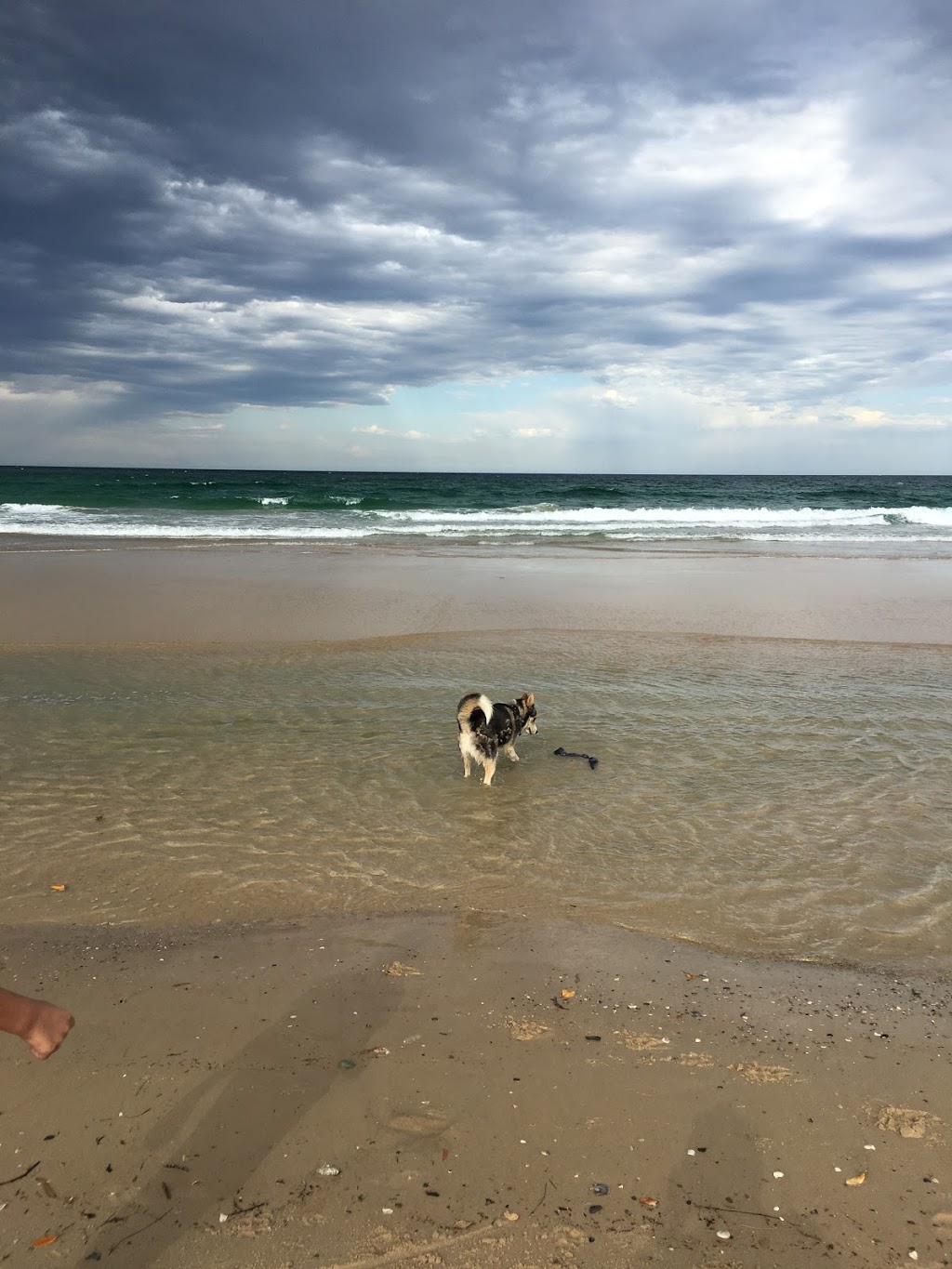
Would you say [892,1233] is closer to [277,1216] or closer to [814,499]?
[277,1216]

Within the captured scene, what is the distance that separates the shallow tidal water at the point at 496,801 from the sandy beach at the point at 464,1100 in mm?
320

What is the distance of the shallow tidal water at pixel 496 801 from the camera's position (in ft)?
14.9

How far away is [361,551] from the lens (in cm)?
2427

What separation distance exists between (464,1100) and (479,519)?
38397 mm

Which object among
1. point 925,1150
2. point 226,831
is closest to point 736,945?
point 925,1150

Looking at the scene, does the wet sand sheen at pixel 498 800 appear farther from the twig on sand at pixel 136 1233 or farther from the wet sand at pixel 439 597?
the wet sand at pixel 439 597

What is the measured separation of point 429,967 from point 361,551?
2095 centimetres

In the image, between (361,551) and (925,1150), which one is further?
(361,551)

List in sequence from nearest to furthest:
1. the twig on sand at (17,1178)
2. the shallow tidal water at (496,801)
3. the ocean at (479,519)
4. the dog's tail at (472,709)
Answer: the twig on sand at (17,1178)
the shallow tidal water at (496,801)
the dog's tail at (472,709)
the ocean at (479,519)

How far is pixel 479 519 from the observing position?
40.8 meters

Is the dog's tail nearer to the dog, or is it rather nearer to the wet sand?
the dog

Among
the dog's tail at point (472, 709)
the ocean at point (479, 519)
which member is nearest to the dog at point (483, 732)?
the dog's tail at point (472, 709)

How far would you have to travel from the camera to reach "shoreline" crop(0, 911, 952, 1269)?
8.27 ft

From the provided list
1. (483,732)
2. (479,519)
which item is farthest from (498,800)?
(479,519)
